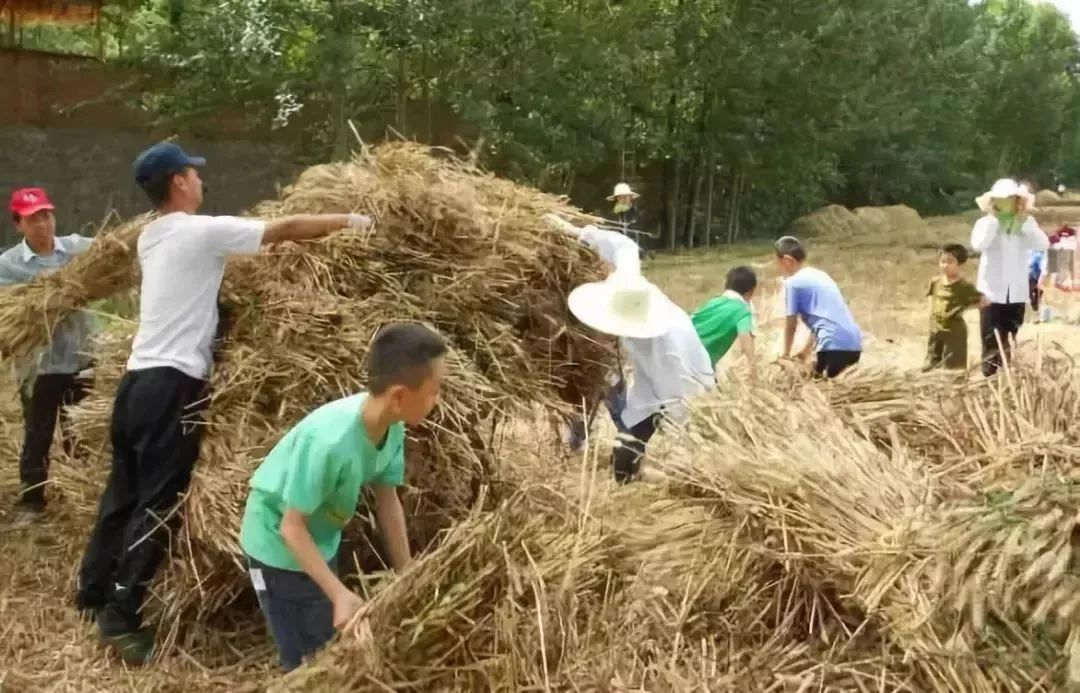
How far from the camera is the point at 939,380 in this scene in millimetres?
3906

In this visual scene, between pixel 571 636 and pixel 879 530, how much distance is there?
0.81 metres

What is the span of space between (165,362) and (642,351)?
190 cm

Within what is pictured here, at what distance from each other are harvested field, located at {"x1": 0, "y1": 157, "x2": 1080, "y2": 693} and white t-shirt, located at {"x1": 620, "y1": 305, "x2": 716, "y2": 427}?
282 mm

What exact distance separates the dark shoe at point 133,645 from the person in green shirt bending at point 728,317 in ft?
9.41

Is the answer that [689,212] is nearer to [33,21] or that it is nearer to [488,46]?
[488,46]

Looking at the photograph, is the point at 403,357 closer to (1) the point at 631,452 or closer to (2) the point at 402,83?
(1) the point at 631,452

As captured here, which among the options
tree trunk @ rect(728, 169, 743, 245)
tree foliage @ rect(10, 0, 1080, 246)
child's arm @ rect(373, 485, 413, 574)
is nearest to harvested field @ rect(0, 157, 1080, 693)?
child's arm @ rect(373, 485, 413, 574)

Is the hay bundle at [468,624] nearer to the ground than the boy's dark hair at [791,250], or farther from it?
nearer to the ground

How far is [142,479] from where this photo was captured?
12.3ft

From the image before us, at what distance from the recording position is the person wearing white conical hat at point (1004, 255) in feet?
23.0

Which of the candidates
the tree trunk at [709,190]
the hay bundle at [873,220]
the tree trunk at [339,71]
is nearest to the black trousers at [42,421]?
the tree trunk at [339,71]

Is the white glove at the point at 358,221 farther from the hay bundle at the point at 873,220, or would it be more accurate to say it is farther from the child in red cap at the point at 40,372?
the hay bundle at the point at 873,220

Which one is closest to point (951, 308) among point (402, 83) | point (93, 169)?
point (402, 83)

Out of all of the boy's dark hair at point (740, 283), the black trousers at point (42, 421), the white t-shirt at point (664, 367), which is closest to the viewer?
the white t-shirt at point (664, 367)
